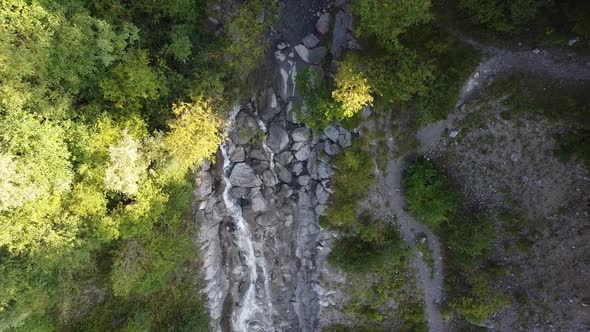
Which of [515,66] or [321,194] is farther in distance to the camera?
[321,194]

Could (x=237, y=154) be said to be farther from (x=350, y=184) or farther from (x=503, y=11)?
(x=503, y=11)

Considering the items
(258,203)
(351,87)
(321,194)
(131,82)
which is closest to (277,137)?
(321,194)

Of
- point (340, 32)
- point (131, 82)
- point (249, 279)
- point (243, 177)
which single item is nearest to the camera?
point (131, 82)

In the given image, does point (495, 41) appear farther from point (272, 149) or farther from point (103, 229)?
point (103, 229)

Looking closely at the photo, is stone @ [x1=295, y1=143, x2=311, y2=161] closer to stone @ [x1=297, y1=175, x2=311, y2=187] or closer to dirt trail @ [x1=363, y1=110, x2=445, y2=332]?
stone @ [x1=297, y1=175, x2=311, y2=187]

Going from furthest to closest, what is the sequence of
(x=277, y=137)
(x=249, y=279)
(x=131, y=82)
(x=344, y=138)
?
(x=249, y=279) < (x=277, y=137) < (x=344, y=138) < (x=131, y=82)

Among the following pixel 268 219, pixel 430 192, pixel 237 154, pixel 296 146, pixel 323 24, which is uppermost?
pixel 323 24

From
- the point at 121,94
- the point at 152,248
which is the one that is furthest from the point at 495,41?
the point at 152,248
